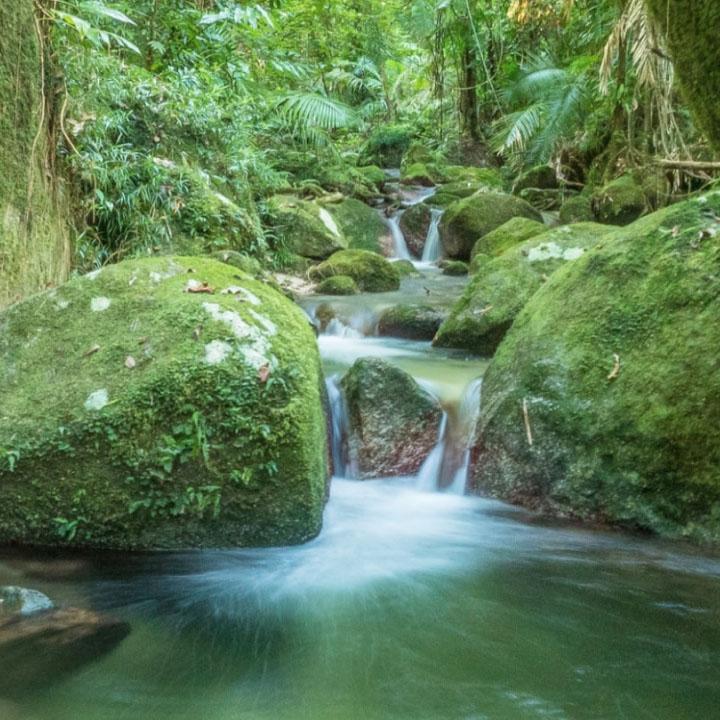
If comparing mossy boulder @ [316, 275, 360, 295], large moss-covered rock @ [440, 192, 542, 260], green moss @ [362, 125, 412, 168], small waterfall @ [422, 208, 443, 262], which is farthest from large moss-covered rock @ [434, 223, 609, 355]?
green moss @ [362, 125, 412, 168]

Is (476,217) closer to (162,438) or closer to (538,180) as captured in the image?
(538,180)

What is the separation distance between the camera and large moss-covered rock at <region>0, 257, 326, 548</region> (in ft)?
10.5

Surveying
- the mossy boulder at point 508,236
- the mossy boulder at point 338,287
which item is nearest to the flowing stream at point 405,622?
the mossy boulder at point 338,287

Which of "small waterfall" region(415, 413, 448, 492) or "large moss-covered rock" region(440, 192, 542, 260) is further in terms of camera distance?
"large moss-covered rock" region(440, 192, 542, 260)

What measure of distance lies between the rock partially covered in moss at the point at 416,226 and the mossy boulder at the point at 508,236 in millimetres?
2748

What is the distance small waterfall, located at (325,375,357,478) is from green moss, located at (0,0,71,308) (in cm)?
205

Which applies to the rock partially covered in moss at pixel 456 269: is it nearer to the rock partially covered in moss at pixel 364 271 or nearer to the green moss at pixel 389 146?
the rock partially covered in moss at pixel 364 271

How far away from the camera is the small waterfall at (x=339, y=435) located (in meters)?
4.46

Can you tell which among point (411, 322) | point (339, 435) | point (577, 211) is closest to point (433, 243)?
point (577, 211)

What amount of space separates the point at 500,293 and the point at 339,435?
91.1 inches

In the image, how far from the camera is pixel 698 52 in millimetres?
1309

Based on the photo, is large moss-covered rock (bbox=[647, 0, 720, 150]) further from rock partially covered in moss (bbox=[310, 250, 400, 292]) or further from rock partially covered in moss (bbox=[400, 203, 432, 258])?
rock partially covered in moss (bbox=[400, 203, 432, 258])

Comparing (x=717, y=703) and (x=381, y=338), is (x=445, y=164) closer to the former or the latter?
(x=381, y=338)

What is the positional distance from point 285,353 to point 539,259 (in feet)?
11.8
